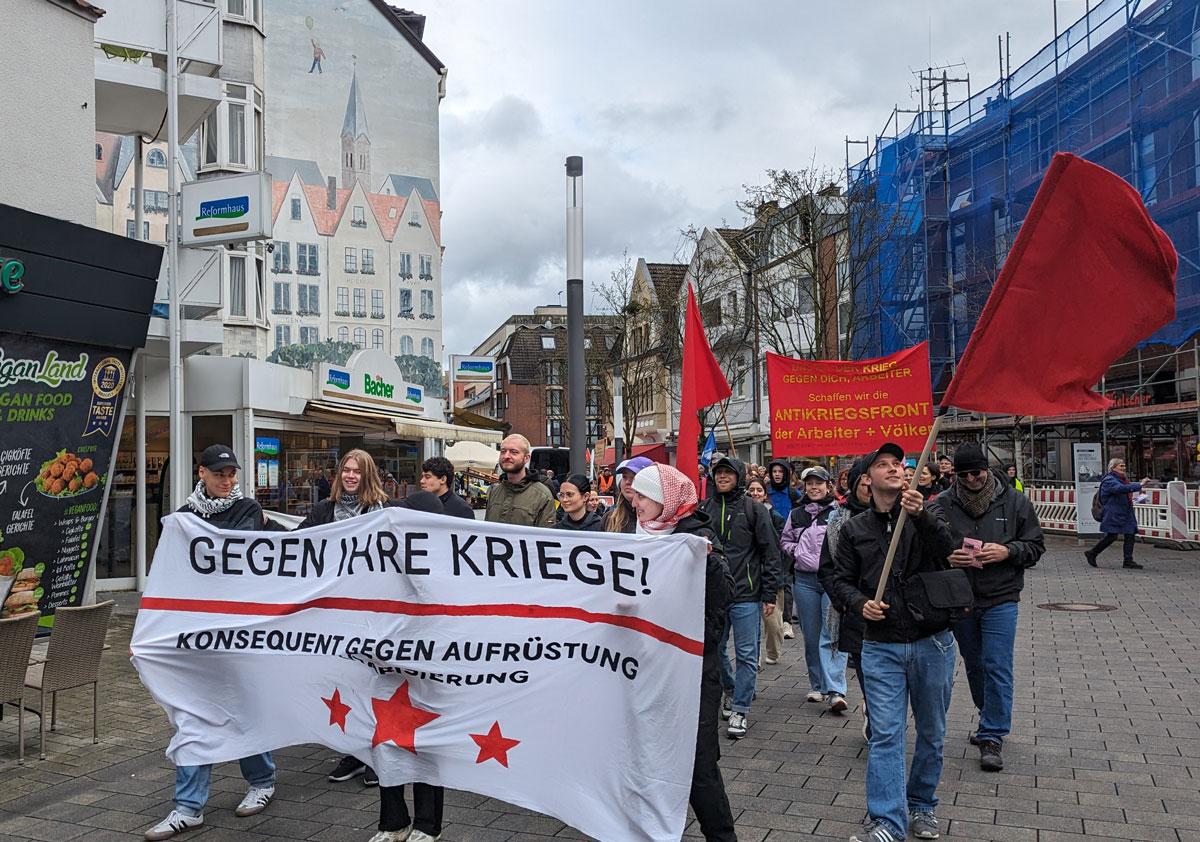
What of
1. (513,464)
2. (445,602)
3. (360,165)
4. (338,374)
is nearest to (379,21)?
(360,165)

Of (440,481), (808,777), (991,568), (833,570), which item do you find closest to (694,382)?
(440,481)

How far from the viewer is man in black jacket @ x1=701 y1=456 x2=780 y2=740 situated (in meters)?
7.70

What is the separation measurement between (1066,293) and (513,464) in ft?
14.0

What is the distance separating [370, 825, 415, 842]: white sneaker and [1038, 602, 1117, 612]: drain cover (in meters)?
10.6

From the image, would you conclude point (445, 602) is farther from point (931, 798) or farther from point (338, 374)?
point (338, 374)

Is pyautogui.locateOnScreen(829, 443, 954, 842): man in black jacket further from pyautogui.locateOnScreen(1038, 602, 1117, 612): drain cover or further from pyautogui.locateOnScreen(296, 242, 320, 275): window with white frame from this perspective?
pyautogui.locateOnScreen(296, 242, 320, 275): window with white frame

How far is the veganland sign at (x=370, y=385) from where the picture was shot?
21766 millimetres

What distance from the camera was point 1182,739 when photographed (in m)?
7.05

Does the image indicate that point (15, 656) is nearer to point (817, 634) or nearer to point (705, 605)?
point (705, 605)

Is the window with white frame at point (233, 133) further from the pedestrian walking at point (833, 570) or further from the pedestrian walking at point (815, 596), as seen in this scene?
the pedestrian walking at point (833, 570)

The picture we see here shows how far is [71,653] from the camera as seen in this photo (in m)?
7.12

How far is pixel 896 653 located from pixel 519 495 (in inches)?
145

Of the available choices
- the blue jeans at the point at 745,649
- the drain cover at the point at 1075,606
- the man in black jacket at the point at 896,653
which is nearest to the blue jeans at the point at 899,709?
the man in black jacket at the point at 896,653

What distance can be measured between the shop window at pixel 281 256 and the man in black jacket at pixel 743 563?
3727cm
